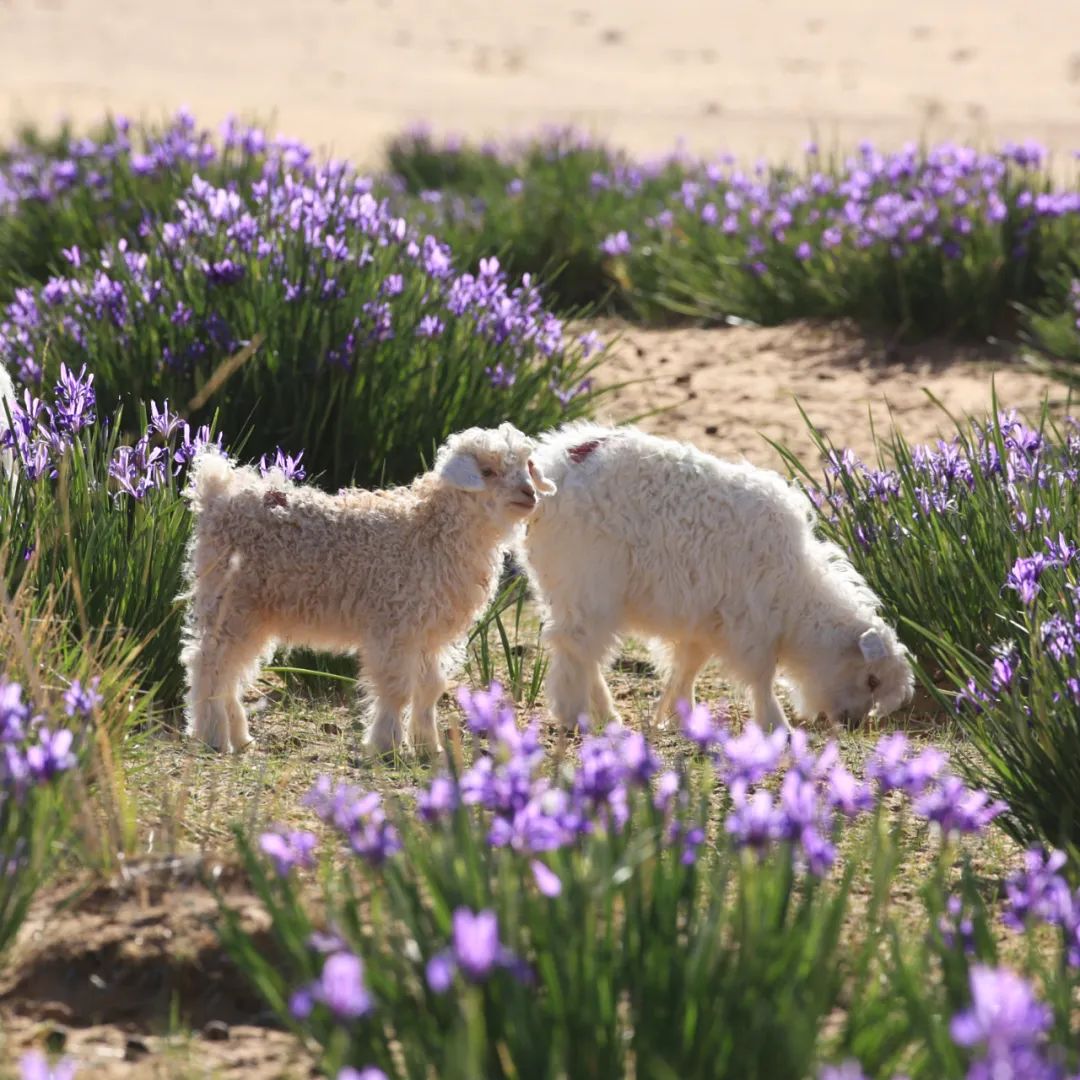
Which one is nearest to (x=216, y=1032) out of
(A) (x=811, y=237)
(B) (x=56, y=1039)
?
(B) (x=56, y=1039)

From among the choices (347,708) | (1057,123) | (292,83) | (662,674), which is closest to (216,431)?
(347,708)

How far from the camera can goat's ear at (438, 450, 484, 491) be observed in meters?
5.09

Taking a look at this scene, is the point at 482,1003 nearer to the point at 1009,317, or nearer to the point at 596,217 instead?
the point at 1009,317

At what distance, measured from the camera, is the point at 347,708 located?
19.3 feet

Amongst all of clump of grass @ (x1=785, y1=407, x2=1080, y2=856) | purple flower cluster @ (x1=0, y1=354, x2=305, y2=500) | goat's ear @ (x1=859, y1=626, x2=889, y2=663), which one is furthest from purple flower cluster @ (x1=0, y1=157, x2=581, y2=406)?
goat's ear @ (x1=859, y1=626, x2=889, y2=663)

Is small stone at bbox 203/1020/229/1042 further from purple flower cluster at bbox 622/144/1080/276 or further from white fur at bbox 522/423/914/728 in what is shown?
purple flower cluster at bbox 622/144/1080/276

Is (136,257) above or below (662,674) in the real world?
above

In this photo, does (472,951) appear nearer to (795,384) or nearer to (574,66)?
(795,384)

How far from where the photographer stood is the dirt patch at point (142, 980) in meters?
3.39

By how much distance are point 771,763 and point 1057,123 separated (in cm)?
2070

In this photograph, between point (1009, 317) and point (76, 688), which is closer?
point (76, 688)

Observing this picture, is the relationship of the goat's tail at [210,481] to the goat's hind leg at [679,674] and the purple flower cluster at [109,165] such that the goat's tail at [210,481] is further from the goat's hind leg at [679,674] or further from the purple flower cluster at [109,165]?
the purple flower cluster at [109,165]

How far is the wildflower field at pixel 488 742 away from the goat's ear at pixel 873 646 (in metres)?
0.25

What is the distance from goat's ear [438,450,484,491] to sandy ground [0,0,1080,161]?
13.0m
